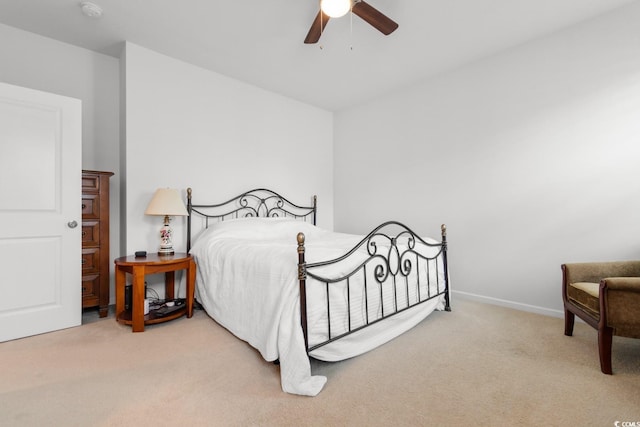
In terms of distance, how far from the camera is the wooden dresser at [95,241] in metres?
2.68

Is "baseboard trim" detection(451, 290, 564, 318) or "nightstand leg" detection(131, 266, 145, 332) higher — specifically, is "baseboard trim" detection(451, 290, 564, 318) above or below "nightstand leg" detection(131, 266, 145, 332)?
below

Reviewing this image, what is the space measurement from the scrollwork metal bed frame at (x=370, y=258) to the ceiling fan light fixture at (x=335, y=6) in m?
1.48

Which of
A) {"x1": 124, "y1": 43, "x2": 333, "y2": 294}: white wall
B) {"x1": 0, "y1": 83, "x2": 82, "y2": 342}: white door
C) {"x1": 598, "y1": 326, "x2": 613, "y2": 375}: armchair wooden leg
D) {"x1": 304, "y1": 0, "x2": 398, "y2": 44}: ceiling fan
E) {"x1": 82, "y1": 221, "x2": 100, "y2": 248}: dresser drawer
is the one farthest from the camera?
{"x1": 124, "y1": 43, "x2": 333, "y2": 294}: white wall

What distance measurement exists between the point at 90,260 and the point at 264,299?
1.92 metres

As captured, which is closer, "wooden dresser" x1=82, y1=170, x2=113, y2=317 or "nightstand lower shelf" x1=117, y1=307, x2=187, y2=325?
"nightstand lower shelf" x1=117, y1=307, x2=187, y2=325

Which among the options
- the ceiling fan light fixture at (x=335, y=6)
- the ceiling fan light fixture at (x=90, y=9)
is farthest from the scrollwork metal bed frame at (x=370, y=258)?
the ceiling fan light fixture at (x=90, y=9)

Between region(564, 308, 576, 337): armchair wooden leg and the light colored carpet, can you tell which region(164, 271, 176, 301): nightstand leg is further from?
region(564, 308, 576, 337): armchair wooden leg

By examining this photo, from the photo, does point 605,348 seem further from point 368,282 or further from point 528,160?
point 528,160

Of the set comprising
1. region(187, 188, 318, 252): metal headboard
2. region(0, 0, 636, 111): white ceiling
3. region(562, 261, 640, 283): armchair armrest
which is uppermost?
region(0, 0, 636, 111): white ceiling

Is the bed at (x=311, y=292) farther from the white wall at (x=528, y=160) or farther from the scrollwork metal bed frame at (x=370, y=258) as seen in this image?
the white wall at (x=528, y=160)

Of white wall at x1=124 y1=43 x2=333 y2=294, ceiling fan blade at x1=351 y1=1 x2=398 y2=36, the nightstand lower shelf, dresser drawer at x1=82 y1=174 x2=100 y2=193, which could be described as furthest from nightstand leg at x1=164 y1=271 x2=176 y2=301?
ceiling fan blade at x1=351 y1=1 x2=398 y2=36

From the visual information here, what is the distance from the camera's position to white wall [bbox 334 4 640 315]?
8.21 ft

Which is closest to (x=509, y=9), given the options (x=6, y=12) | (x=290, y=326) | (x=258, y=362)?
(x=290, y=326)

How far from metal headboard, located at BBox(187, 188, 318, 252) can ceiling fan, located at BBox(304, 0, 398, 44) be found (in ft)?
6.77
